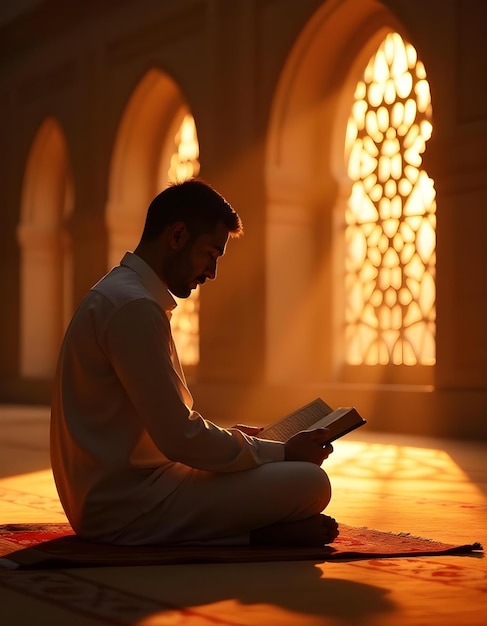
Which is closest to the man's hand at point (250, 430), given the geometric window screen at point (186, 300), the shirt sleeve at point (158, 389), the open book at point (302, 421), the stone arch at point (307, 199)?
the open book at point (302, 421)

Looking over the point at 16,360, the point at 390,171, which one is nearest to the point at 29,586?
the point at 390,171

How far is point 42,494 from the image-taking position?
550 cm

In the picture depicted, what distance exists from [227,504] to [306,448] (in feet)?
0.91

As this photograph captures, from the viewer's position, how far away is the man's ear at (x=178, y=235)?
11.9 ft

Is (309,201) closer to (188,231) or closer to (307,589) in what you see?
(188,231)

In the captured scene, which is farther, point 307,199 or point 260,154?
point 307,199


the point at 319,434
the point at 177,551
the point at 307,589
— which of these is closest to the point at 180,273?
the point at 319,434

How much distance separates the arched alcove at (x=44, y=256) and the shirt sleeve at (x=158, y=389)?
1288 cm

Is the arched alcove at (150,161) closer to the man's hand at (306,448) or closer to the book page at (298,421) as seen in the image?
the book page at (298,421)

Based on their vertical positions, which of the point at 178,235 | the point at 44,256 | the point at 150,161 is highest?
the point at 150,161

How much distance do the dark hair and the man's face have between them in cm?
3

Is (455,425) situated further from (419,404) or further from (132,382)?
(132,382)

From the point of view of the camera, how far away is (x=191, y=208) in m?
3.62

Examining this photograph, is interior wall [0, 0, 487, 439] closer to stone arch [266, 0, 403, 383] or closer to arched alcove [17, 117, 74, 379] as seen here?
stone arch [266, 0, 403, 383]
